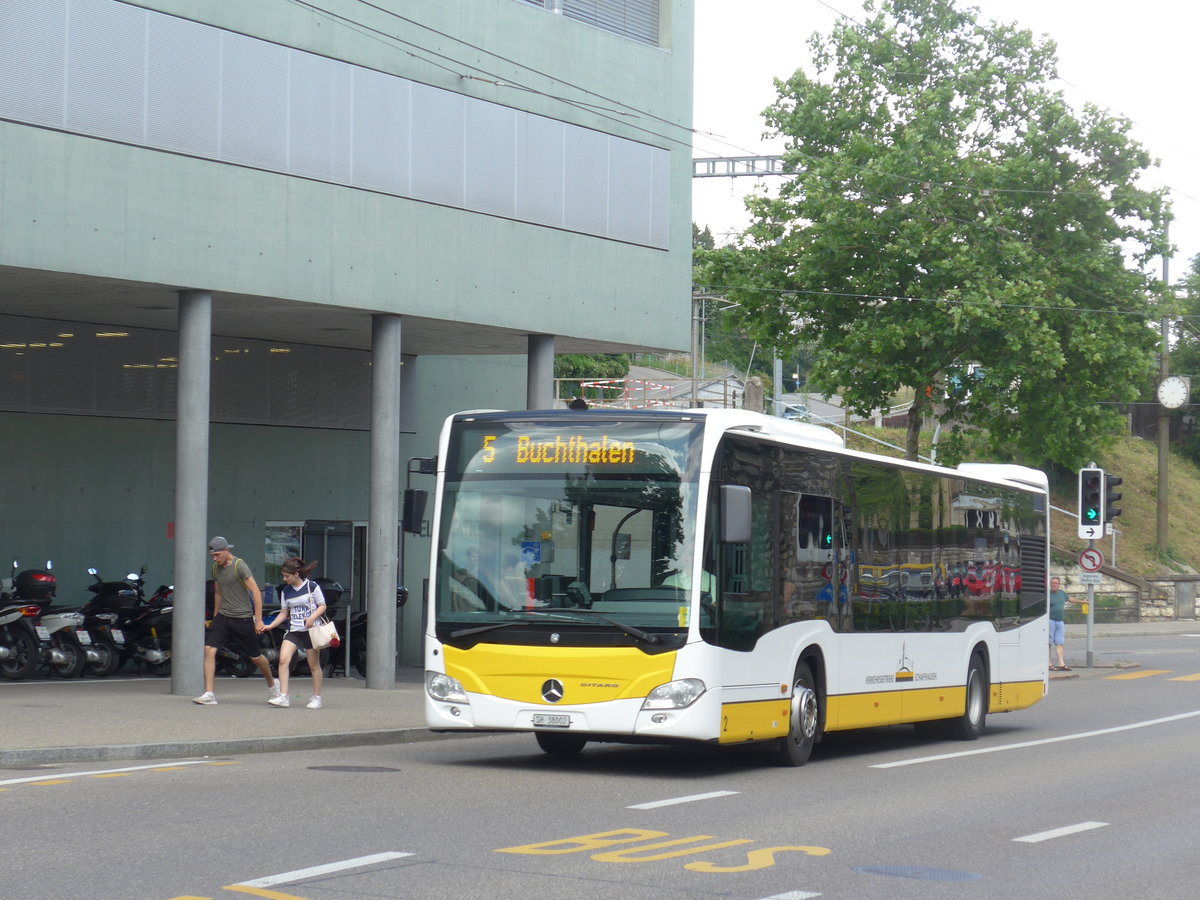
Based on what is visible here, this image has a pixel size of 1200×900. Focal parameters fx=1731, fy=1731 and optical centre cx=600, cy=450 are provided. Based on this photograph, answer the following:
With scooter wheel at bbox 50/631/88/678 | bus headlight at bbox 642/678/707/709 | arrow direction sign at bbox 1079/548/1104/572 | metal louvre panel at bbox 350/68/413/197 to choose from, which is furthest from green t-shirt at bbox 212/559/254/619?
arrow direction sign at bbox 1079/548/1104/572

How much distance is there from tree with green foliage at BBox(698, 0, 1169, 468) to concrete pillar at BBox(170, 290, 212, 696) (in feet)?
58.0

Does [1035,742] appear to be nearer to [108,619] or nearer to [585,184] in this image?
[585,184]

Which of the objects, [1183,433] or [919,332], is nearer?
[919,332]

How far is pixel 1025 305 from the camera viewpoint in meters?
34.2

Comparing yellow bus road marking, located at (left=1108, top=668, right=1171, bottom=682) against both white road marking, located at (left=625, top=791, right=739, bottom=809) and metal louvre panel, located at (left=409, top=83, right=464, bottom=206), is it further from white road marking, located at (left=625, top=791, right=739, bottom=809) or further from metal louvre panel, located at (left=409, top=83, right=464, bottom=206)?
white road marking, located at (left=625, top=791, right=739, bottom=809)

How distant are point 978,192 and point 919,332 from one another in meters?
3.21

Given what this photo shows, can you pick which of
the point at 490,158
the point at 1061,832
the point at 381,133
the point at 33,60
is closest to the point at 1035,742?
the point at 1061,832

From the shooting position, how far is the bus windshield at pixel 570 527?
44.1ft

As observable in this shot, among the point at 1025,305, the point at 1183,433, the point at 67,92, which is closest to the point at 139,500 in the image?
the point at 67,92

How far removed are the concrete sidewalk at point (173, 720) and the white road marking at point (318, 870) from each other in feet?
17.7

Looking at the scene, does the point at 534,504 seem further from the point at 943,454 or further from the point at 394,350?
the point at 943,454

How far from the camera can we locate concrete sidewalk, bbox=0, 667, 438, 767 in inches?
553

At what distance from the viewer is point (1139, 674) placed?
31.5 meters

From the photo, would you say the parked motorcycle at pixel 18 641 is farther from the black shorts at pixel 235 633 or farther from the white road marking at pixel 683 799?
the white road marking at pixel 683 799
